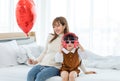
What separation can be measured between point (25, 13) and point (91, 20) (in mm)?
1577

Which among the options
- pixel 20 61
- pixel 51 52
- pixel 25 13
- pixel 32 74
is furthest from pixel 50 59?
pixel 25 13

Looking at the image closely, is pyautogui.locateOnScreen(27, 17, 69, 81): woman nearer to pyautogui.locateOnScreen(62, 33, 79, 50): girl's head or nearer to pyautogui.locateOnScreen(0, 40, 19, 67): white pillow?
pyautogui.locateOnScreen(62, 33, 79, 50): girl's head

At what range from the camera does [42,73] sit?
2.20 m

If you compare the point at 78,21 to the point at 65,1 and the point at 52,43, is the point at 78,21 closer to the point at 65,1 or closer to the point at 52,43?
the point at 65,1

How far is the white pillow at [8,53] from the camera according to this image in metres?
2.83

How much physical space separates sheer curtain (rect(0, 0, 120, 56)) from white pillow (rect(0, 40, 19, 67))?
94cm

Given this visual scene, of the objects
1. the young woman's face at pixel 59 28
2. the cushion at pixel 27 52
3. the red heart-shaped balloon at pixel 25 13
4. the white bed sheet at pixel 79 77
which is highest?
the red heart-shaped balloon at pixel 25 13

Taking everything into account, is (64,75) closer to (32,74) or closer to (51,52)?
(32,74)

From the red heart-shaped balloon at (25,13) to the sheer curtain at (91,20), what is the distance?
922 millimetres

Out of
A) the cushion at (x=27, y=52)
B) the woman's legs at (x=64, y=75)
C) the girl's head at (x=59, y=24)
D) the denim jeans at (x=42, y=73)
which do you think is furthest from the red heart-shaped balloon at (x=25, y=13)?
the woman's legs at (x=64, y=75)

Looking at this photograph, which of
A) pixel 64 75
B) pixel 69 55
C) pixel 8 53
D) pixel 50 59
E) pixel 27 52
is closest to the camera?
pixel 64 75

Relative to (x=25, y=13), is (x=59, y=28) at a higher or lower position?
lower

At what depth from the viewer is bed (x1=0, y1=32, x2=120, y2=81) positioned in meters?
2.21

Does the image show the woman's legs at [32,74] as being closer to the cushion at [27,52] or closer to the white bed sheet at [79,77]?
the white bed sheet at [79,77]
